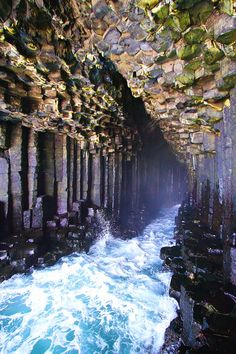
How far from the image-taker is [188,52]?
175 inches

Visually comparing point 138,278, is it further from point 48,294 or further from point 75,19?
point 75,19

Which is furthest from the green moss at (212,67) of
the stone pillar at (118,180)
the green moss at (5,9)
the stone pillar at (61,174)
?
the stone pillar at (118,180)

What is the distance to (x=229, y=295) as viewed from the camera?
14.0 feet

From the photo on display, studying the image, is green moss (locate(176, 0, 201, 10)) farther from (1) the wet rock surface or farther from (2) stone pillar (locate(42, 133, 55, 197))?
(2) stone pillar (locate(42, 133, 55, 197))

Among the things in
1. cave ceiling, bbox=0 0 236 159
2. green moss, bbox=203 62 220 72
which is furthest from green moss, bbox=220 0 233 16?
green moss, bbox=203 62 220 72

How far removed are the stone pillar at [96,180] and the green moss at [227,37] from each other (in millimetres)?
8260

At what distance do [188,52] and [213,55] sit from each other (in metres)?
0.52

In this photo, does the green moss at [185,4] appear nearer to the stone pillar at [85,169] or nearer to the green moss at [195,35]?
the green moss at [195,35]

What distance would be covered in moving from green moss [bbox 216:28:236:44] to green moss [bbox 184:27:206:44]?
0.36m

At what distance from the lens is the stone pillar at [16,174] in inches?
334

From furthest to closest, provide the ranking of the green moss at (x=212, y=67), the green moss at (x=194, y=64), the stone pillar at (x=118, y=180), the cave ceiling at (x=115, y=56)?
the stone pillar at (x=118, y=180)
the green moss at (x=194, y=64)
the green moss at (x=212, y=67)
the cave ceiling at (x=115, y=56)

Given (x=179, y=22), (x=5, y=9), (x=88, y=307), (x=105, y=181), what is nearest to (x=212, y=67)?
(x=179, y=22)

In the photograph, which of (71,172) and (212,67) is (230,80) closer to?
(212,67)

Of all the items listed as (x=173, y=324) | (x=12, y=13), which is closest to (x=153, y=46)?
(x=12, y=13)
